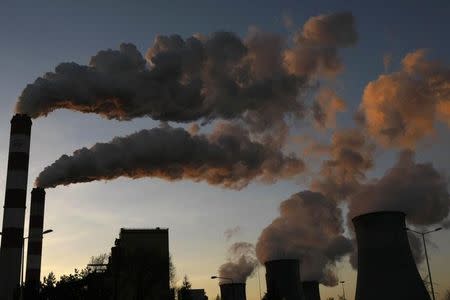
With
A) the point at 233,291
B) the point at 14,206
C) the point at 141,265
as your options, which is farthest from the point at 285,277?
the point at 14,206

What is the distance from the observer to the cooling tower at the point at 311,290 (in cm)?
6862

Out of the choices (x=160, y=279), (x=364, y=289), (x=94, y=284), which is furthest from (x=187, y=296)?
(x=364, y=289)

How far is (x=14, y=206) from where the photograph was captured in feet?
107

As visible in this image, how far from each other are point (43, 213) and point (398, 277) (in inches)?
1038

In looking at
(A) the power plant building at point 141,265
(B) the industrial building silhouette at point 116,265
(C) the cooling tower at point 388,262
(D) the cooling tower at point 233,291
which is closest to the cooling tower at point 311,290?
(D) the cooling tower at point 233,291

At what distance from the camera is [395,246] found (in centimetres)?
3409

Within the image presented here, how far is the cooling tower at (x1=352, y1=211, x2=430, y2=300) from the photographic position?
33719mm

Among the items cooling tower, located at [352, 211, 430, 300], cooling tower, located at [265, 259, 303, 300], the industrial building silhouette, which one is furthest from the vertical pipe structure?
cooling tower, located at [352, 211, 430, 300]

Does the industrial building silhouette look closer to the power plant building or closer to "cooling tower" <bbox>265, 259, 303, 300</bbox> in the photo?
the power plant building

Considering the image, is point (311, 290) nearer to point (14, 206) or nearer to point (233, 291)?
point (233, 291)

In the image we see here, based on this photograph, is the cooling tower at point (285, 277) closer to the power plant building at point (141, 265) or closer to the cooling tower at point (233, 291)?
the power plant building at point (141, 265)

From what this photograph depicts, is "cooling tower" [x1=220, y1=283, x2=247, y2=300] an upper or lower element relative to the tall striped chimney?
lower

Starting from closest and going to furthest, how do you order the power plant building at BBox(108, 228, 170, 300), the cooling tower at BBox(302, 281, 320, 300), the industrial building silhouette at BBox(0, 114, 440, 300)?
the industrial building silhouette at BBox(0, 114, 440, 300) → the power plant building at BBox(108, 228, 170, 300) → the cooling tower at BBox(302, 281, 320, 300)

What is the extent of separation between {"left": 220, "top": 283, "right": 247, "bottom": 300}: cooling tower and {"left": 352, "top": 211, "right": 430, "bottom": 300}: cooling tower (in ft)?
122
